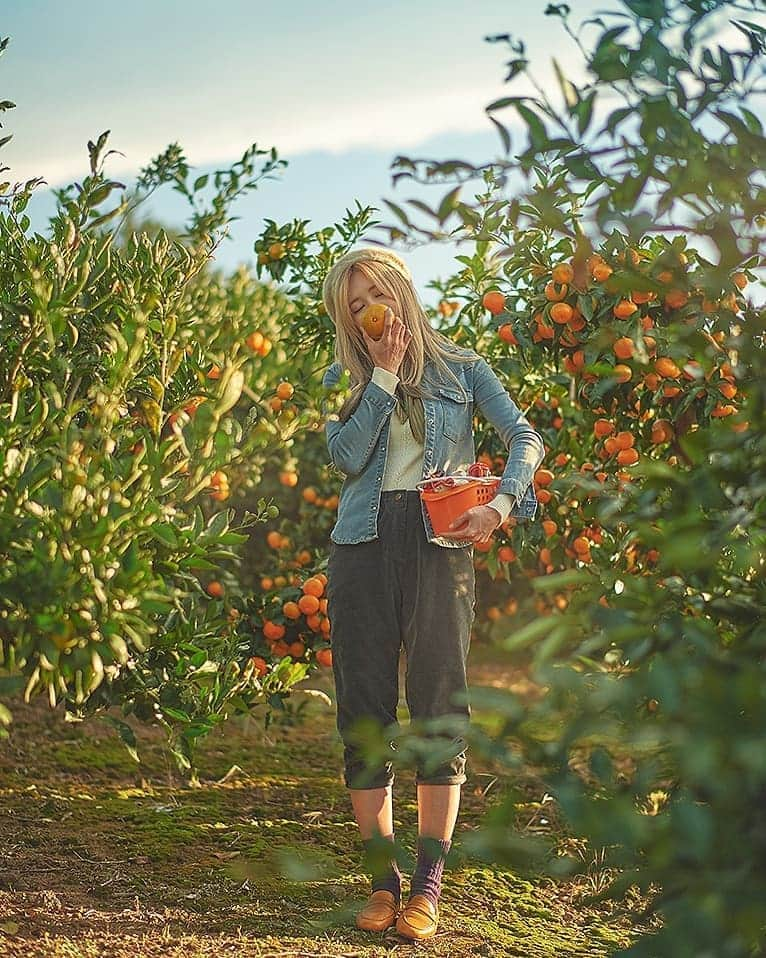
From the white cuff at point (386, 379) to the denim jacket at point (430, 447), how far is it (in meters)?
0.01

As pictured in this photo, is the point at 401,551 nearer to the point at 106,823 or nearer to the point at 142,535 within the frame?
the point at 142,535

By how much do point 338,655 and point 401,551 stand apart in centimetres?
30

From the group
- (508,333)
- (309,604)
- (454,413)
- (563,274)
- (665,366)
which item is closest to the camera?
(454,413)

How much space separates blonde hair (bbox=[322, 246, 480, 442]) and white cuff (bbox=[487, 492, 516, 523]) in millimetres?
263

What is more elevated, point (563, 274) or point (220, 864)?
point (563, 274)

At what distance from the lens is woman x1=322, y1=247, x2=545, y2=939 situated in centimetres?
260

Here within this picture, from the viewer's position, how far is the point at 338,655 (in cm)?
268

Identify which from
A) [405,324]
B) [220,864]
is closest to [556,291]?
[405,324]

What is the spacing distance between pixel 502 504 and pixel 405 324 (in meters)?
0.53

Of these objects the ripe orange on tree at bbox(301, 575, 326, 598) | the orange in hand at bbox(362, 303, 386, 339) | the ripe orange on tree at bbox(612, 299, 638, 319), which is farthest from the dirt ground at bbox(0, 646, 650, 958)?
the ripe orange on tree at bbox(612, 299, 638, 319)

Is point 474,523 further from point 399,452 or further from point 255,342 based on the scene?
point 255,342

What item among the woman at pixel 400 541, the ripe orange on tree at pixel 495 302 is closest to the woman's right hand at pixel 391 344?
the woman at pixel 400 541

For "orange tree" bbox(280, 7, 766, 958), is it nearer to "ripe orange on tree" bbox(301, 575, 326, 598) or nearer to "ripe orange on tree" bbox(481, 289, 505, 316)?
"ripe orange on tree" bbox(481, 289, 505, 316)

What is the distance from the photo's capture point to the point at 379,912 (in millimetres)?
2600
